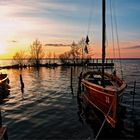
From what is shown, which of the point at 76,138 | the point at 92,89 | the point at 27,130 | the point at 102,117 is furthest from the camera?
the point at 92,89

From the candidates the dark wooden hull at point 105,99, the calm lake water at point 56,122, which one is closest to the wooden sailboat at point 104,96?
the dark wooden hull at point 105,99

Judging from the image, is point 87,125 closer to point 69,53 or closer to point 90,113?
point 90,113

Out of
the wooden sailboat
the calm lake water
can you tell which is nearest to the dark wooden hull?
Answer: the wooden sailboat

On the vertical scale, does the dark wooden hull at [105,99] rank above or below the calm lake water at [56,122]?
above

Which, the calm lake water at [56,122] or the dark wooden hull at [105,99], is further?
the dark wooden hull at [105,99]

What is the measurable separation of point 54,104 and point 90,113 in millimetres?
6525

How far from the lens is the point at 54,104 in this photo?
30781 millimetres

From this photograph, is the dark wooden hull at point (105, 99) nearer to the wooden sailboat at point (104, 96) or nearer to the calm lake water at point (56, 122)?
the wooden sailboat at point (104, 96)

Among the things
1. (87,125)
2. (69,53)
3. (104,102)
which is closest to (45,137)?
(87,125)

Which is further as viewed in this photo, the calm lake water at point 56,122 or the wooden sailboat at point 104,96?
the wooden sailboat at point 104,96

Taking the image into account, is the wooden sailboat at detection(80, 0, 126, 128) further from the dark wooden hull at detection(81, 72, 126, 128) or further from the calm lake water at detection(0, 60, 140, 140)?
the calm lake water at detection(0, 60, 140, 140)

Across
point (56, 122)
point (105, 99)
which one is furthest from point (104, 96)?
point (56, 122)

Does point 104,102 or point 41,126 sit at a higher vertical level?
point 104,102

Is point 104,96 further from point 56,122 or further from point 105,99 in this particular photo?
point 56,122
